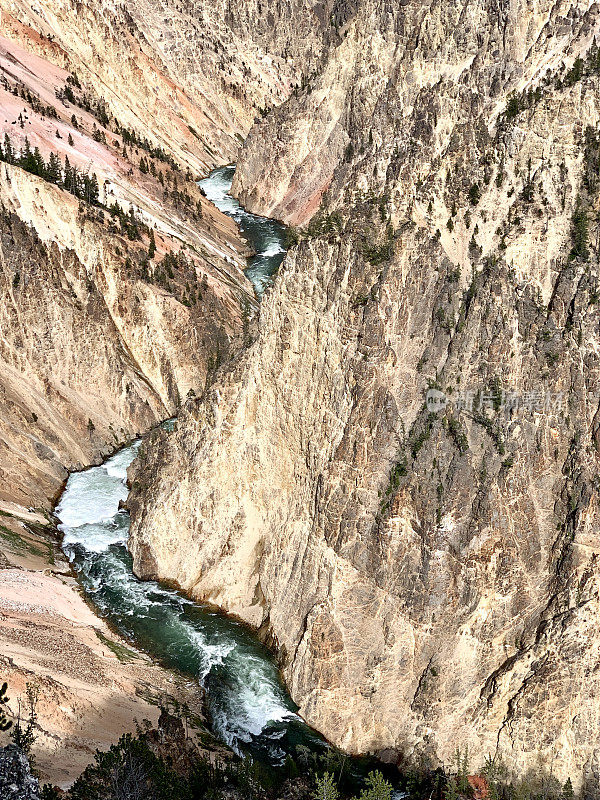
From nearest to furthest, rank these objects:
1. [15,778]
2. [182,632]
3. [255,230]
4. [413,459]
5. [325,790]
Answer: [15,778], [325,790], [413,459], [182,632], [255,230]

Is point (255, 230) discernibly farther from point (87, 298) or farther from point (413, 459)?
point (413, 459)

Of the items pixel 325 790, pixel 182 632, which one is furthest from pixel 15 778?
pixel 182 632

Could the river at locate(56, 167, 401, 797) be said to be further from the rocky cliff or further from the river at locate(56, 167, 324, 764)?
the rocky cliff

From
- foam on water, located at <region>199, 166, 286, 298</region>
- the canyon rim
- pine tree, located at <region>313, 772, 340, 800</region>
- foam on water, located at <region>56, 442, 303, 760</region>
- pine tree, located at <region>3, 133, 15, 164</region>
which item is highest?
foam on water, located at <region>199, 166, 286, 298</region>

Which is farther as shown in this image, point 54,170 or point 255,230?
point 255,230

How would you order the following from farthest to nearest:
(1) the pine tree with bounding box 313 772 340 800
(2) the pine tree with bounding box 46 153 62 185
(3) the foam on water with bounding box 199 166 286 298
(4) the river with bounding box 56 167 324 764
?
(3) the foam on water with bounding box 199 166 286 298, (2) the pine tree with bounding box 46 153 62 185, (4) the river with bounding box 56 167 324 764, (1) the pine tree with bounding box 313 772 340 800

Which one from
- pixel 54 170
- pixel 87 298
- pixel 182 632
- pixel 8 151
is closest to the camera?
pixel 182 632

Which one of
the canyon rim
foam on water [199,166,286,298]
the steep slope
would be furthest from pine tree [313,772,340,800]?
foam on water [199,166,286,298]

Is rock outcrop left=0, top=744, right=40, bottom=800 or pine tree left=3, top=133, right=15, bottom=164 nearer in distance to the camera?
rock outcrop left=0, top=744, right=40, bottom=800

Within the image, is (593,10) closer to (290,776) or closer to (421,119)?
(421,119)

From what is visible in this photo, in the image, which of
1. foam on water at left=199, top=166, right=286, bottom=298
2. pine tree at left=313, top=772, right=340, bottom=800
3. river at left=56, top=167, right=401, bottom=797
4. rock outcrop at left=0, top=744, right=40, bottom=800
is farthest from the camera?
foam on water at left=199, top=166, right=286, bottom=298
